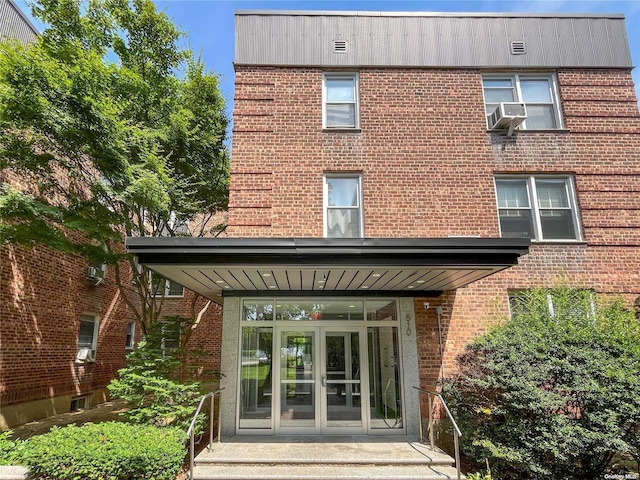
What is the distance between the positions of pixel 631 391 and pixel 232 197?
318 inches

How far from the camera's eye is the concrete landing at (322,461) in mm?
5715

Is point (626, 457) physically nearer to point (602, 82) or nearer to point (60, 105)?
point (602, 82)

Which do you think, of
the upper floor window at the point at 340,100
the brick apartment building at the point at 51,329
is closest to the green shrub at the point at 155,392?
the brick apartment building at the point at 51,329

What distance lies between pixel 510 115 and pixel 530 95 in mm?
1321

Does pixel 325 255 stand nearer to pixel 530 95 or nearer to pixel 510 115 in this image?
pixel 510 115

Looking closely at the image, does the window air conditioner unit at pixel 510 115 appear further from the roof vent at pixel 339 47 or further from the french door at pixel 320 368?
the french door at pixel 320 368

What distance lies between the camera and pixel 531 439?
5875 millimetres

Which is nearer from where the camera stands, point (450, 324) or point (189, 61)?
point (450, 324)

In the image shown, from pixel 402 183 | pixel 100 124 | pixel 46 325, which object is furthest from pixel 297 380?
pixel 46 325

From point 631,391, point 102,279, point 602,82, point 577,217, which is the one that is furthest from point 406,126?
point 102,279

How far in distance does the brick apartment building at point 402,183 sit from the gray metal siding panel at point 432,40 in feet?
0.12

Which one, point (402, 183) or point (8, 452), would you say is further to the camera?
point (402, 183)

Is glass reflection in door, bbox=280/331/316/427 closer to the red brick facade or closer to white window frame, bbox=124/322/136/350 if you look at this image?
the red brick facade

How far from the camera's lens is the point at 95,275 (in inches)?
507
